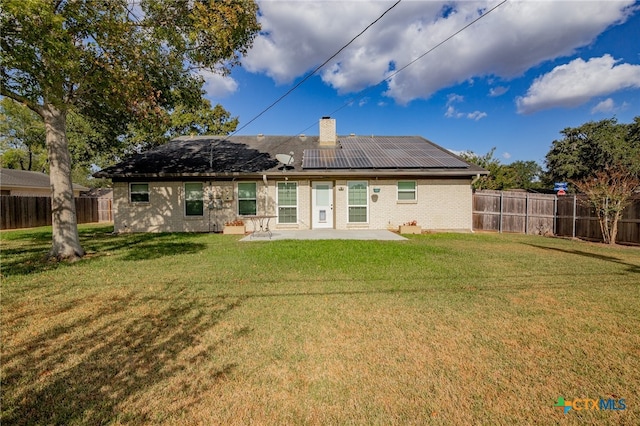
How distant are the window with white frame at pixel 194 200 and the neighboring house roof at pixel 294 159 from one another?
0.81m

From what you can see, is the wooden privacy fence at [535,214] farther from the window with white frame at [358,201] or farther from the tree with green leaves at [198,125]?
the tree with green leaves at [198,125]

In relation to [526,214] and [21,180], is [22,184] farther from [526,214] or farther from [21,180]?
[526,214]

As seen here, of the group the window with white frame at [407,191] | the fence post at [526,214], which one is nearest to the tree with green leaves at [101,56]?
the window with white frame at [407,191]

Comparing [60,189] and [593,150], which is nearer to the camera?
[60,189]

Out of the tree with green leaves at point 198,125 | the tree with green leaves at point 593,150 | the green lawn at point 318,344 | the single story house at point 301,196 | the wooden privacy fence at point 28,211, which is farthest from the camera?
the tree with green leaves at point 593,150

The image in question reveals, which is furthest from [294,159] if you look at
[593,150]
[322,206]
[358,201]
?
[593,150]

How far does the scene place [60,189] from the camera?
24.7ft

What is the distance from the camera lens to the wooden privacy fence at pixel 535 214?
11625 mm

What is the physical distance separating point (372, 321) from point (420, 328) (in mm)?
590

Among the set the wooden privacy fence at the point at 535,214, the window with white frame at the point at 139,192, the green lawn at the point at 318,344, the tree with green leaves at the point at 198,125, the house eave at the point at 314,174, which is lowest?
the green lawn at the point at 318,344

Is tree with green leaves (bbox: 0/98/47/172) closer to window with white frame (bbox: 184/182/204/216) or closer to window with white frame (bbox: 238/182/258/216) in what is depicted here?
window with white frame (bbox: 184/182/204/216)

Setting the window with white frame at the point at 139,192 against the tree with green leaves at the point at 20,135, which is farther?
the tree with green leaves at the point at 20,135

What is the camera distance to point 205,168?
1305 centimetres

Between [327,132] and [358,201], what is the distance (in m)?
5.40
